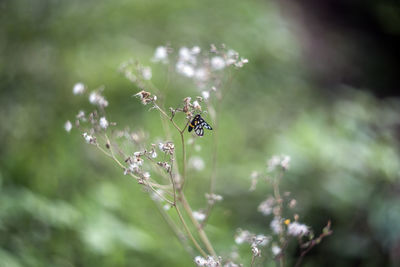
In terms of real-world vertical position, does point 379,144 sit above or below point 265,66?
below

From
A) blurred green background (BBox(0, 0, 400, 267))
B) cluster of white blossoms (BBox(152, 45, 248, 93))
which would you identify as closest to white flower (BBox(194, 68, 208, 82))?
cluster of white blossoms (BBox(152, 45, 248, 93))

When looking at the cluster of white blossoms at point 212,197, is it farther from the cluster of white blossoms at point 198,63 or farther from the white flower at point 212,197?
the cluster of white blossoms at point 198,63

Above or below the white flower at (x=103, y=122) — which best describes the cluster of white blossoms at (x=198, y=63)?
above

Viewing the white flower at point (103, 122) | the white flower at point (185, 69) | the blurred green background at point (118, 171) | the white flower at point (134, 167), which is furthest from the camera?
the blurred green background at point (118, 171)

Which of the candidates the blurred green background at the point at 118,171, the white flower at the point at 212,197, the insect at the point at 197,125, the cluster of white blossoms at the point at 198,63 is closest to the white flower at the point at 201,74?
the cluster of white blossoms at the point at 198,63

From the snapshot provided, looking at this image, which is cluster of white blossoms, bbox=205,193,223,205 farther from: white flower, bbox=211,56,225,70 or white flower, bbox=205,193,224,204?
white flower, bbox=211,56,225,70

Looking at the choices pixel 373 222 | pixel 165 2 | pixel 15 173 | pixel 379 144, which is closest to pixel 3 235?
pixel 15 173

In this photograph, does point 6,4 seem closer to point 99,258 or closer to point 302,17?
point 99,258

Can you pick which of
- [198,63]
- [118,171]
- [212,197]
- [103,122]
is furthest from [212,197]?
[118,171]
